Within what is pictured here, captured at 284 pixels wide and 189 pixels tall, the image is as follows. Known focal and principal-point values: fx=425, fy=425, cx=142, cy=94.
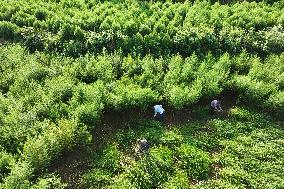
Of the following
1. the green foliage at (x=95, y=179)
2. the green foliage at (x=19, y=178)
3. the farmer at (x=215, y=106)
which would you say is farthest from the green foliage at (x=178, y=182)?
the green foliage at (x=19, y=178)

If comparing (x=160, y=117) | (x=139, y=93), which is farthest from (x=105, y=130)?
(x=160, y=117)

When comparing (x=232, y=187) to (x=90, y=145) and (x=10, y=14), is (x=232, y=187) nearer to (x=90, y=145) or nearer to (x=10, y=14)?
(x=90, y=145)

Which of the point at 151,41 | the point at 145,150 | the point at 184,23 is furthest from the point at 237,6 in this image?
the point at 145,150

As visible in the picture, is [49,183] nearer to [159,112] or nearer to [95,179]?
[95,179]

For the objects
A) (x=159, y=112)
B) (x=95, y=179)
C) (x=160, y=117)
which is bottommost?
(x=95, y=179)

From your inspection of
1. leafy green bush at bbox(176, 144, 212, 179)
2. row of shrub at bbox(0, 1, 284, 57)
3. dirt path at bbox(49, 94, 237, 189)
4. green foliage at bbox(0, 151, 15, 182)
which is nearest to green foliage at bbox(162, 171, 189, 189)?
leafy green bush at bbox(176, 144, 212, 179)

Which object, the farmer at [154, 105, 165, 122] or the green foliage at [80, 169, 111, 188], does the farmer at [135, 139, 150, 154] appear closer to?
the green foliage at [80, 169, 111, 188]
